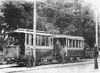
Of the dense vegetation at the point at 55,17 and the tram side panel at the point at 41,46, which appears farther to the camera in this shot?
the dense vegetation at the point at 55,17

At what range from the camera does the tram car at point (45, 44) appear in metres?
18.5

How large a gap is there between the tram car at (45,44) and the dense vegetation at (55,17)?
125 inches

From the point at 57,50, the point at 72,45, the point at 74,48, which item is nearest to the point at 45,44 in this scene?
the point at 57,50

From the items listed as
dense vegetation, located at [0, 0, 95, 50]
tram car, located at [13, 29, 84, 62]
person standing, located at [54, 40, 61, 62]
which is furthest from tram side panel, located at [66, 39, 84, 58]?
dense vegetation, located at [0, 0, 95, 50]

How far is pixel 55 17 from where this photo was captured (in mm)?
29609

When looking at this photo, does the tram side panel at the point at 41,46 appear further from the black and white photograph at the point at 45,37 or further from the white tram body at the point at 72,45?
the white tram body at the point at 72,45

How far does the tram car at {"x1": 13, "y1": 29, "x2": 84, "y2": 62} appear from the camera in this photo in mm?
18453

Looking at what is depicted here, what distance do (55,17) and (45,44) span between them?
9.52m

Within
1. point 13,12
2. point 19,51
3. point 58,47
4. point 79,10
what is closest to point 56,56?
point 58,47

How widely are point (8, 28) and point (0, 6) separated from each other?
3250 millimetres

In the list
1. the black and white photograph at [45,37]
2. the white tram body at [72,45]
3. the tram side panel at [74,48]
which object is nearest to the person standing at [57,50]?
the black and white photograph at [45,37]

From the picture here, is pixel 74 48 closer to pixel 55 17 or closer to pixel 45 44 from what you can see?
pixel 45 44

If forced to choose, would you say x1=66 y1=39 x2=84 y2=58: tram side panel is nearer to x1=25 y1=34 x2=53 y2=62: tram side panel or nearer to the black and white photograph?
the black and white photograph

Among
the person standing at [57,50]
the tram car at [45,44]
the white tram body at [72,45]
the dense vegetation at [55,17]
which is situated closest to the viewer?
the tram car at [45,44]
